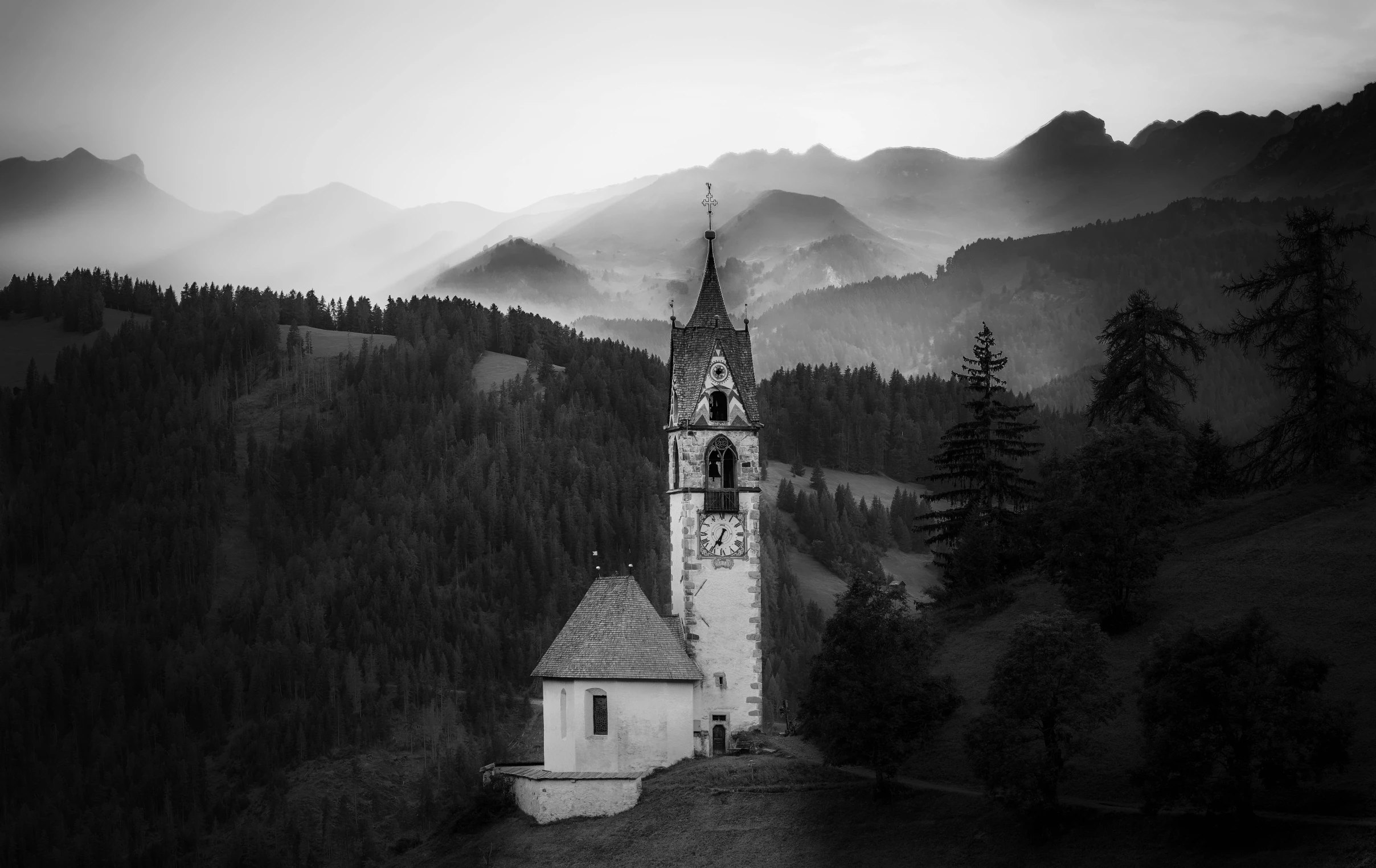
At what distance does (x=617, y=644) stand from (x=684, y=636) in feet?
14.4

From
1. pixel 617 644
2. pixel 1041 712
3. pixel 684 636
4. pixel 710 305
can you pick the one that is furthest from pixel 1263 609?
pixel 710 305

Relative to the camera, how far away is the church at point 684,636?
74438 mm

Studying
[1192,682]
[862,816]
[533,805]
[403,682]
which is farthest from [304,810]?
[1192,682]

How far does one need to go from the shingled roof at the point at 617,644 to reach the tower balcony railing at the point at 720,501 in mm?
5705

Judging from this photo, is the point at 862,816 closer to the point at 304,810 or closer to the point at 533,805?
the point at 533,805

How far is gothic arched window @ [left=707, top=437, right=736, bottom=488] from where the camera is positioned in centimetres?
8062

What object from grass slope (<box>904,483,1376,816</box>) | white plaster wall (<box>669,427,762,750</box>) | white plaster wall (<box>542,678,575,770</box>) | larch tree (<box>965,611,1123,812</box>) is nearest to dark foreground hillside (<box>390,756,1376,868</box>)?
larch tree (<box>965,611,1123,812</box>)

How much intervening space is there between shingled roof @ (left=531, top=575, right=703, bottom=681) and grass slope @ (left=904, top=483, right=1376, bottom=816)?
1247cm

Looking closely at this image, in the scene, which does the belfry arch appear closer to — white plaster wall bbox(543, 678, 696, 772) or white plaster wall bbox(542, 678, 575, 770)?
white plaster wall bbox(543, 678, 696, 772)

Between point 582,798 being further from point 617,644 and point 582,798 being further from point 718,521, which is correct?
point 718,521

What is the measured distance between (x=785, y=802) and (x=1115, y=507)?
72.0ft

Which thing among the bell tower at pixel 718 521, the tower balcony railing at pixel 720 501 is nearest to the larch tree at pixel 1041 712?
the bell tower at pixel 718 521

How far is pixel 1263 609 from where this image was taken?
233ft

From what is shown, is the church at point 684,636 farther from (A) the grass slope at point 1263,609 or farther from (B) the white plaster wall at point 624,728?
(A) the grass slope at point 1263,609
